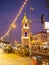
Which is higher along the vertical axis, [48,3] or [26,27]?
[26,27]

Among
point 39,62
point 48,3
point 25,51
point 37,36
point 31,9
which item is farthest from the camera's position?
point 37,36

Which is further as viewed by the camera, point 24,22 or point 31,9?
point 24,22

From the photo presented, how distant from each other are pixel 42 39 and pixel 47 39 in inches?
153

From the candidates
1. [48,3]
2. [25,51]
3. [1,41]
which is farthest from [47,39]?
[48,3]

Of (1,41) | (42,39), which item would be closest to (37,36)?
(42,39)

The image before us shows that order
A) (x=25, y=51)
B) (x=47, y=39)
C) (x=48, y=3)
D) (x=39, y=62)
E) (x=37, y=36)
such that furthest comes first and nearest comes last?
1. (x=37, y=36)
2. (x=47, y=39)
3. (x=25, y=51)
4. (x=48, y=3)
5. (x=39, y=62)

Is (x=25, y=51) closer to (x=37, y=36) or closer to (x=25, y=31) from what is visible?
(x=25, y=31)

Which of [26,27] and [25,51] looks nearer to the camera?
[25,51]

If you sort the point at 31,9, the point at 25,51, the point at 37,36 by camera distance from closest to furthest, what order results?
1. the point at 31,9
2. the point at 25,51
3. the point at 37,36

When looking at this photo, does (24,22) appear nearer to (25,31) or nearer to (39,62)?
(25,31)

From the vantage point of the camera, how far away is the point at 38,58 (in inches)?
464

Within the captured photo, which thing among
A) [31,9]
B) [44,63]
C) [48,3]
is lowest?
[44,63]

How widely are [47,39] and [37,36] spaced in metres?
11.4

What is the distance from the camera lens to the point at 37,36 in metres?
108
